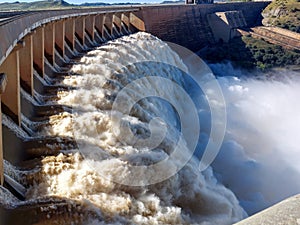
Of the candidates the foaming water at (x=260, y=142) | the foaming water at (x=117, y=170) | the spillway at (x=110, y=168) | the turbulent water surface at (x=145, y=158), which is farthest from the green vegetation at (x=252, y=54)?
the foaming water at (x=117, y=170)

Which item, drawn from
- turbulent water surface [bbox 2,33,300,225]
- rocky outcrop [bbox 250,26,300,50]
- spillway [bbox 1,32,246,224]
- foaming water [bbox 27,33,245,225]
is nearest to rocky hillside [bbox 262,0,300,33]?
rocky outcrop [bbox 250,26,300,50]

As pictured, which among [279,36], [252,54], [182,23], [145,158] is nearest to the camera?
[145,158]

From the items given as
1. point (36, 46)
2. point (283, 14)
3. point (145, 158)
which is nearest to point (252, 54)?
point (283, 14)

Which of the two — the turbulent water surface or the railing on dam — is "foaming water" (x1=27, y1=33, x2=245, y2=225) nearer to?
the turbulent water surface

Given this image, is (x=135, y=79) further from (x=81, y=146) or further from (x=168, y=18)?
(x=168, y=18)

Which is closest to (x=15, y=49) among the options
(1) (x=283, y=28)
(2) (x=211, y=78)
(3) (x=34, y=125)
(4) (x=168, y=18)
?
(3) (x=34, y=125)

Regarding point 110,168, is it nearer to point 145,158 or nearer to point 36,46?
point 145,158
